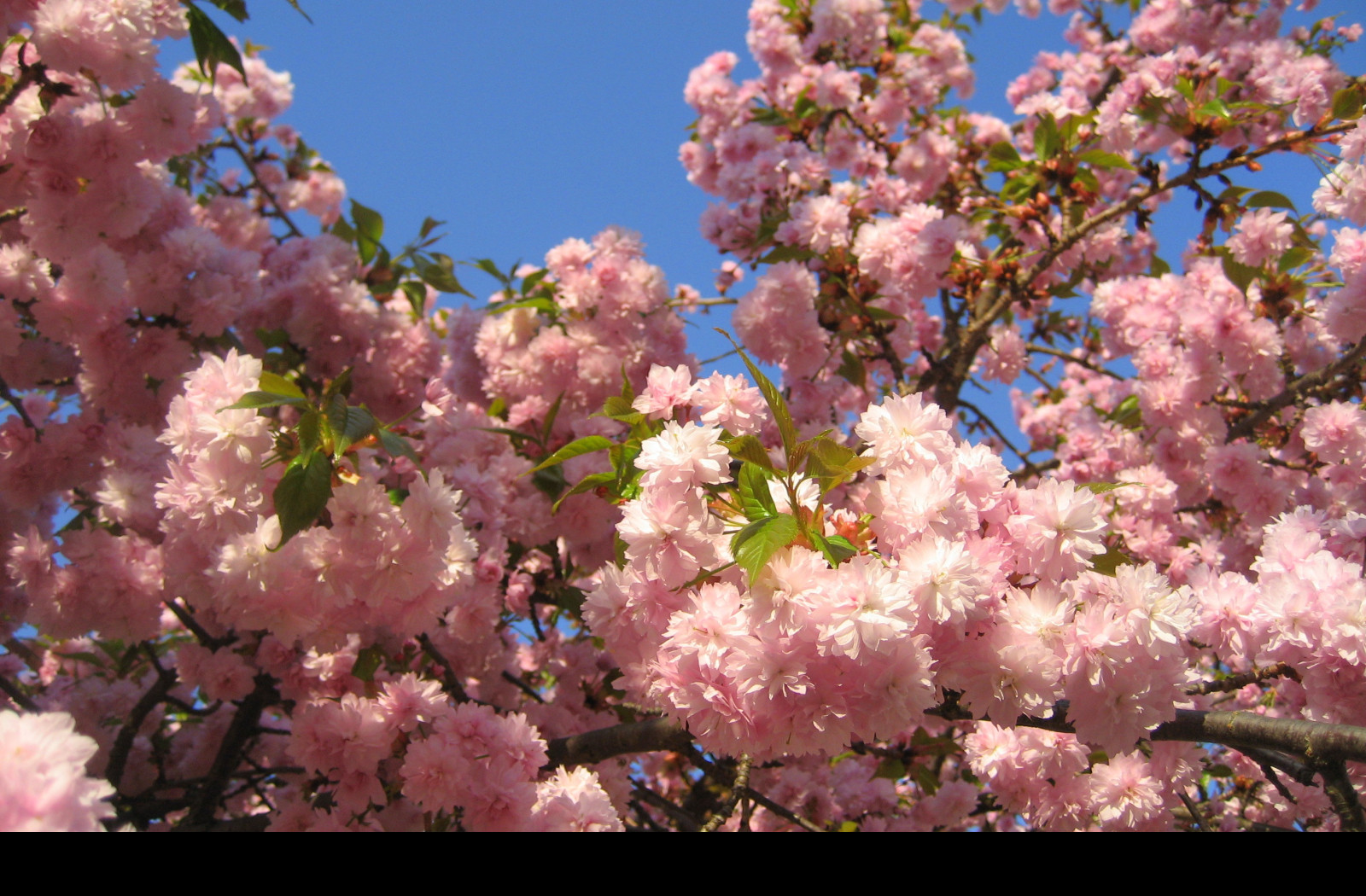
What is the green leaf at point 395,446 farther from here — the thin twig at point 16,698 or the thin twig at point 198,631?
the thin twig at point 16,698

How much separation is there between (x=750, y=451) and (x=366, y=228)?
8.86 ft

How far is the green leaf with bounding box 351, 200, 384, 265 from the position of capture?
330 cm

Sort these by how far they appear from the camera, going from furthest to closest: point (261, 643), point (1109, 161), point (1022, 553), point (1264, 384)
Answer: point (1264, 384) < point (1109, 161) < point (261, 643) < point (1022, 553)

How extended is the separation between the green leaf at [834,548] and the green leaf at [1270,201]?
2557 mm

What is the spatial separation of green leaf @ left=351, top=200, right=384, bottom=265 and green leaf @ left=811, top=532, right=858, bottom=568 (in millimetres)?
2806

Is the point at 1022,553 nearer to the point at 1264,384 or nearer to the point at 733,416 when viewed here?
the point at 733,416

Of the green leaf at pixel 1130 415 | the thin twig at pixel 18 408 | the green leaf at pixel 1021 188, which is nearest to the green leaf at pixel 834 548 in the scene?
the green leaf at pixel 1021 188

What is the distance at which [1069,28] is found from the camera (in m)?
6.56

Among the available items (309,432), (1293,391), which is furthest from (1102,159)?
(309,432)

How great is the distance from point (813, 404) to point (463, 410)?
1.46 m

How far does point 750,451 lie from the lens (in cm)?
125

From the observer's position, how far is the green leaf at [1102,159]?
289 centimetres
